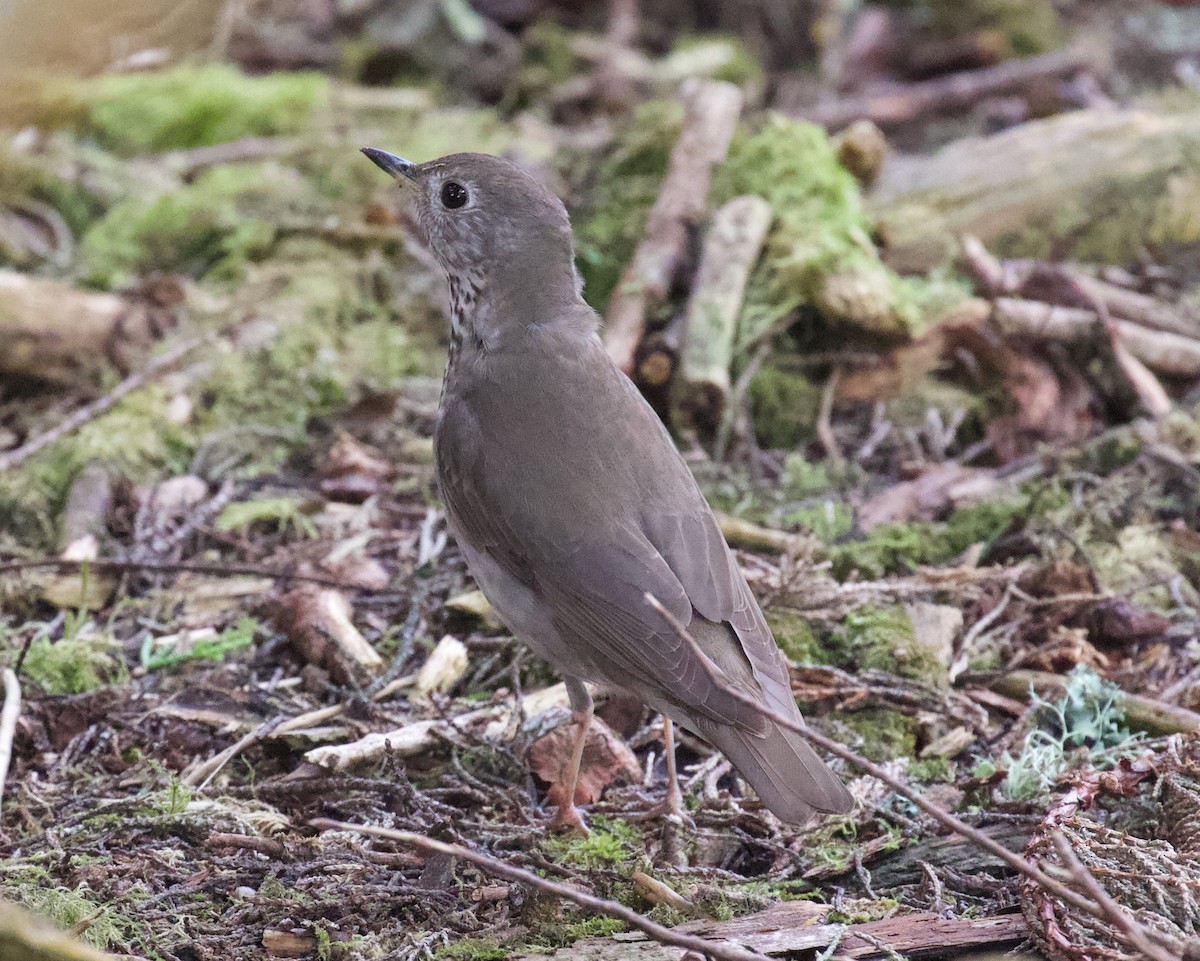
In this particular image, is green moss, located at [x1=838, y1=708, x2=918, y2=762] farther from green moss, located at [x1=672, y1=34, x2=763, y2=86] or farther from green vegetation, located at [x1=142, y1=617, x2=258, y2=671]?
green moss, located at [x1=672, y1=34, x2=763, y2=86]

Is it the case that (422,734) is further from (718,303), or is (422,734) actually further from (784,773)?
(718,303)

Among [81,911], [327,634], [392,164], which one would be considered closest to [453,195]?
[392,164]

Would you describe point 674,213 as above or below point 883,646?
above

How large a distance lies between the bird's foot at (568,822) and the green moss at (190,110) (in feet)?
21.5

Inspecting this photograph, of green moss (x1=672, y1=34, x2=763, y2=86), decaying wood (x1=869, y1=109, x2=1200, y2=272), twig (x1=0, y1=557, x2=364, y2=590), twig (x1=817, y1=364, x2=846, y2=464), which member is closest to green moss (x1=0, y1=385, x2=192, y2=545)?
twig (x1=0, y1=557, x2=364, y2=590)

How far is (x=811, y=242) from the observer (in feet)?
22.0

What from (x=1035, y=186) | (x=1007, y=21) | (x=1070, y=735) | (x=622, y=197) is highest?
(x=1007, y=21)

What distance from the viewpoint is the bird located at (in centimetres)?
377

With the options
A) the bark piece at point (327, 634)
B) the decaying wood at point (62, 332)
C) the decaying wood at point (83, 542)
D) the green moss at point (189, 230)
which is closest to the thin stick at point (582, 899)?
the bark piece at point (327, 634)

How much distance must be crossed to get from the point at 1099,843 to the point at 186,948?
249cm

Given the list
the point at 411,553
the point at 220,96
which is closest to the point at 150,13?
the point at 411,553

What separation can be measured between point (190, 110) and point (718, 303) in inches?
194

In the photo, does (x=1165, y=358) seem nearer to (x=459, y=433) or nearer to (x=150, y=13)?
(x=459, y=433)

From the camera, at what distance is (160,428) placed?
20.8ft
